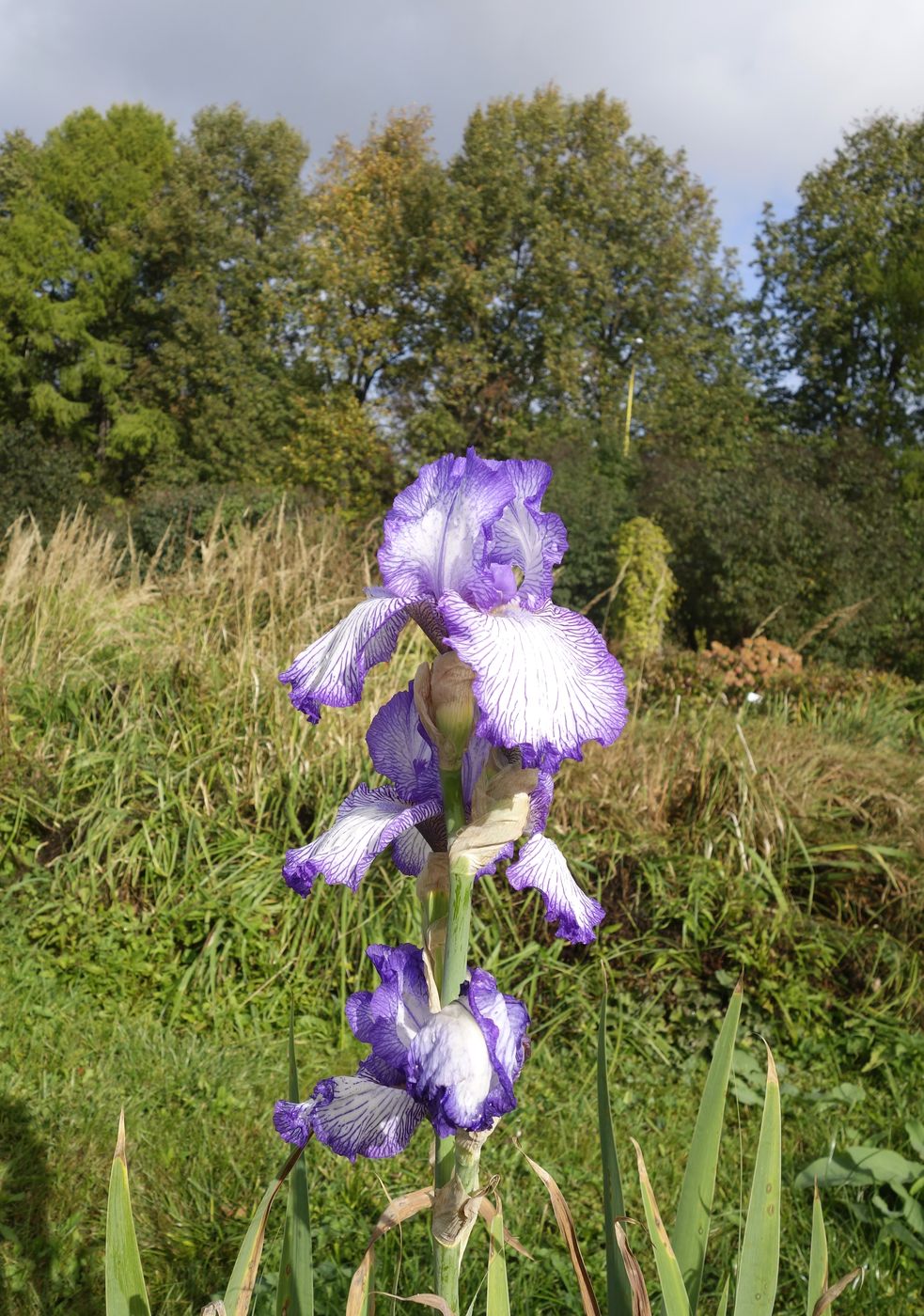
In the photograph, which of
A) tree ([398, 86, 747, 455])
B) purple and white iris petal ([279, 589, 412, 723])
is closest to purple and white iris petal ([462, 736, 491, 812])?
purple and white iris petal ([279, 589, 412, 723])

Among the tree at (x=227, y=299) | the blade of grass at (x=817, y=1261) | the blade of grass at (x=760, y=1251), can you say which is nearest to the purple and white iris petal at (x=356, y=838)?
the blade of grass at (x=760, y=1251)

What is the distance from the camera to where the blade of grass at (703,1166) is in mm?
994

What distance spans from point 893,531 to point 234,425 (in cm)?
1524

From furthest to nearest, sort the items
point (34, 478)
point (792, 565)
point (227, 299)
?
point (227, 299) < point (34, 478) < point (792, 565)

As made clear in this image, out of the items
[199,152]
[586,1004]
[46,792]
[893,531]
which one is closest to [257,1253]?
[586,1004]

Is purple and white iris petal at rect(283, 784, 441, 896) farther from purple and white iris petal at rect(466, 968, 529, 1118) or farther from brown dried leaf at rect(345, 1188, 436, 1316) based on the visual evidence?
brown dried leaf at rect(345, 1188, 436, 1316)

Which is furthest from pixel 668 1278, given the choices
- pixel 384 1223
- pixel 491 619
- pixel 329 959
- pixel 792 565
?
pixel 792 565

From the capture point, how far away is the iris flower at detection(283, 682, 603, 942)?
0.86 m

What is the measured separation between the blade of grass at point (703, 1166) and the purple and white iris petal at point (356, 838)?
39cm

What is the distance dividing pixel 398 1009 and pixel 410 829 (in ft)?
0.53

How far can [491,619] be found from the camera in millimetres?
780

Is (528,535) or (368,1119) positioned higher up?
(528,535)

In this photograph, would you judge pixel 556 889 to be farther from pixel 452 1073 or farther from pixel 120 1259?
pixel 120 1259

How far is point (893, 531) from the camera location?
35.2 feet
